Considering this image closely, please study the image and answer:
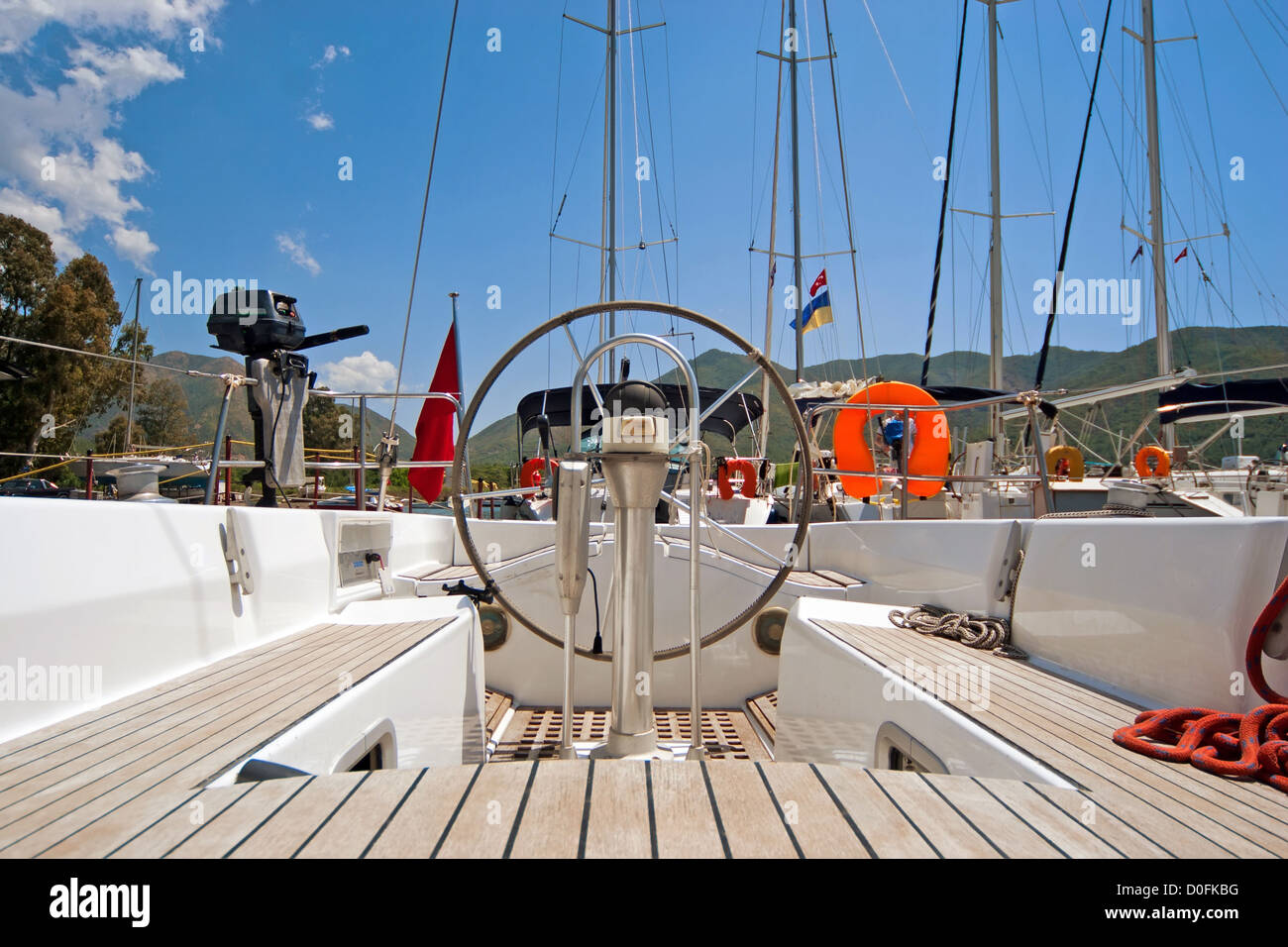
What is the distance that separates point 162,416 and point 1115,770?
41.6 metres

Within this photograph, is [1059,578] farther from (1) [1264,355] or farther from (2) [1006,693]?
(1) [1264,355]

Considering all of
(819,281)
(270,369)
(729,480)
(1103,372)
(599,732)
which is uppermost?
(1103,372)

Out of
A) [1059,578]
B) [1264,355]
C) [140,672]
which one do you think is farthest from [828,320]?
[1264,355]

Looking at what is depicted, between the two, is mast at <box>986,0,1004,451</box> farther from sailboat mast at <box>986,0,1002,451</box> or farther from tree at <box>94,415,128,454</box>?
tree at <box>94,415,128,454</box>

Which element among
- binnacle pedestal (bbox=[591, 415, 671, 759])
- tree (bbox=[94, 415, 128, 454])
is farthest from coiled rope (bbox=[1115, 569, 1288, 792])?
tree (bbox=[94, 415, 128, 454])

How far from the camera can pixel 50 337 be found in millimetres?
19094

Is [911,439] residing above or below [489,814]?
above

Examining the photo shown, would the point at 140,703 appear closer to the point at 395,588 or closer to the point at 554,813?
the point at 554,813

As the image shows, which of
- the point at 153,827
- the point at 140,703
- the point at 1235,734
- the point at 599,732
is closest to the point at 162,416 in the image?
the point at 599,732

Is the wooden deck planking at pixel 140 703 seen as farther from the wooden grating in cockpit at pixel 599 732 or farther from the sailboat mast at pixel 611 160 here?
the sailboat mast at pixel 611 160

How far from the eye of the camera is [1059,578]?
217 centimetres

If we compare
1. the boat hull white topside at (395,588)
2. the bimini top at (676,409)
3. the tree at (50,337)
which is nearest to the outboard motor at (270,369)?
the boat hull white topside at (395,588)

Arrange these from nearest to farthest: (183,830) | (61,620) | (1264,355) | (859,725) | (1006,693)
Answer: (183,830), (61,620), (1006,693), (859,725), (1264,355)
